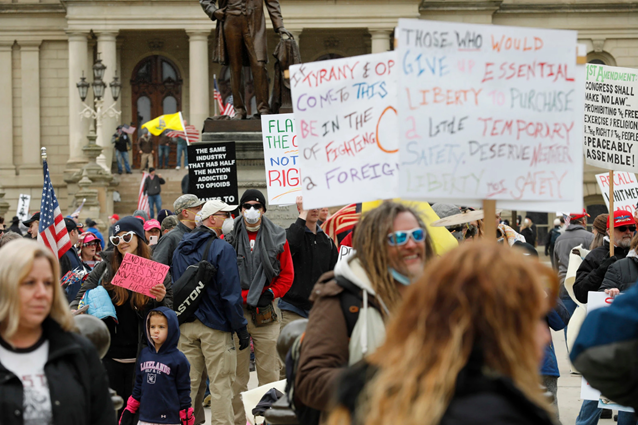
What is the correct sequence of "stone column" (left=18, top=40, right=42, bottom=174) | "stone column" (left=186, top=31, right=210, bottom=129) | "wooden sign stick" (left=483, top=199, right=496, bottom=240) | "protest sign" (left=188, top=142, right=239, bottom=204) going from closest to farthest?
1. "wooden sign stick" (left=483, top=199, right=496, bottom=240)
2. "protest sign" (left=188, top=142, right=239, bottom=204)
3. "stone column" (left=186, top=31, right=210, bottom=129)
4. "stone column" (left=18, top=40, right=42, bottom=174)

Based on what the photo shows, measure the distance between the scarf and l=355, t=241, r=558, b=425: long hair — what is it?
17.0 feet

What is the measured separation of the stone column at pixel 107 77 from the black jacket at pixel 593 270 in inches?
1261

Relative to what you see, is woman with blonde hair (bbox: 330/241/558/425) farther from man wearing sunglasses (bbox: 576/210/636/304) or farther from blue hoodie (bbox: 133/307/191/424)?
man wearing sunglasses (bbox: 576/210/636/304)

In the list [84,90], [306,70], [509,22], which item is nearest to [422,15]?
[509,22]

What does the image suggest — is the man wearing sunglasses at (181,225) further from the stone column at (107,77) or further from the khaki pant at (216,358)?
the stone column at (107,77)

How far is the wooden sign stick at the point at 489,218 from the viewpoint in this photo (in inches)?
138

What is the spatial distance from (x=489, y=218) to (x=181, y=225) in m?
4.73

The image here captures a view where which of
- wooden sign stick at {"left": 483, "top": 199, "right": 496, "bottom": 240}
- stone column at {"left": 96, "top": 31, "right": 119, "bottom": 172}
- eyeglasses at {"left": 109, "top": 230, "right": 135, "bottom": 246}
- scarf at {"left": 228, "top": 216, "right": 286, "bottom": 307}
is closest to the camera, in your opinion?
wooden sign stick at {"left": 483, "top": 199, "right": 496, "bottom": 240}

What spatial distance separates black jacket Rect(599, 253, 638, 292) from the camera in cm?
630

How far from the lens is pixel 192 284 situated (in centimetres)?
695

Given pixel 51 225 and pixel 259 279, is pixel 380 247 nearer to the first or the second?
pixel 259 279

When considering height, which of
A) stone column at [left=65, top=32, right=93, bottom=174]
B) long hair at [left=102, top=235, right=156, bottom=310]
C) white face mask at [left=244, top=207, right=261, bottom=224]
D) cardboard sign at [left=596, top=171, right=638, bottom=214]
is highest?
stone column at [left=65, top=32, right=93, bottom=174]

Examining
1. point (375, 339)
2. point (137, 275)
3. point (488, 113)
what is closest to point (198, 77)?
point (137, 275)

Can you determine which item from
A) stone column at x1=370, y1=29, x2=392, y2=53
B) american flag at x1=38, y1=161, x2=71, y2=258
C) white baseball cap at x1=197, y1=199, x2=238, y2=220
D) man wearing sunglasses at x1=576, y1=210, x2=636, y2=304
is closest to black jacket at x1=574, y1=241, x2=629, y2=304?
man wearing sunglasses at x1=576, y1=210, x2=636, y2=304
